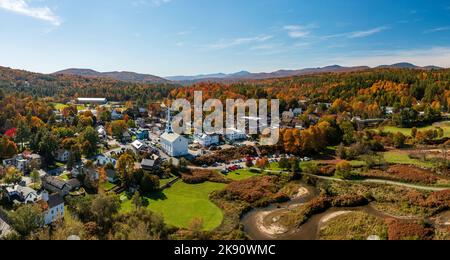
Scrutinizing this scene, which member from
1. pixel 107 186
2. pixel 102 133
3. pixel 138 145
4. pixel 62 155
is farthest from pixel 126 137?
pixel 107 186

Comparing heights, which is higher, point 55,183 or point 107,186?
point 55,183

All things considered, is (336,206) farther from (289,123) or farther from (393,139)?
(289,123)

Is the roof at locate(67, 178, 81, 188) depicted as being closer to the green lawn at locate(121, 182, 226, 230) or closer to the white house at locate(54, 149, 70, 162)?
the green lawn at locate(121, 182, 226, 230)

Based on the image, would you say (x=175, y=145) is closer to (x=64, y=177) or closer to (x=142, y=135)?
(x=142, y=135)

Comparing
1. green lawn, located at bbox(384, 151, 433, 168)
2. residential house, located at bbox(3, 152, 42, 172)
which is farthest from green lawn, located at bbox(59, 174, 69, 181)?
green lawn, located at bbox(384, 151, 433, 168)

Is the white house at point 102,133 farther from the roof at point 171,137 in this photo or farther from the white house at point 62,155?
the roof at point 171,137
